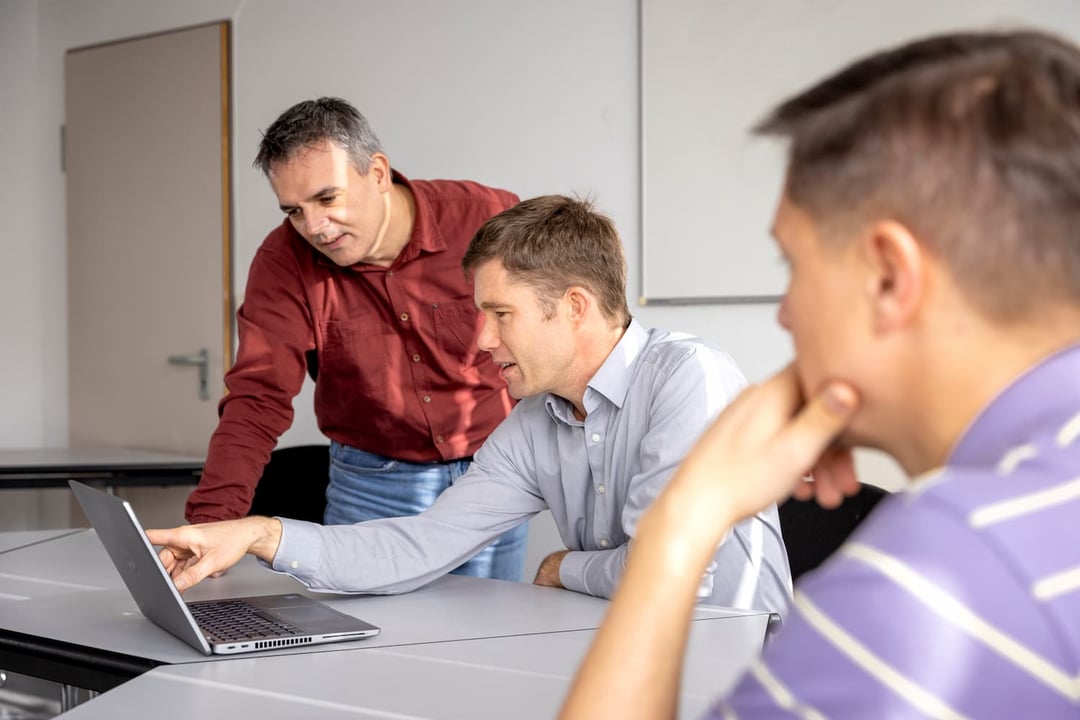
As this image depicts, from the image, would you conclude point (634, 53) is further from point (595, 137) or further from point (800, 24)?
point (800, 24)

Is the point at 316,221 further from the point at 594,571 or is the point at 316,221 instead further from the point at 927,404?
the point at 927,404

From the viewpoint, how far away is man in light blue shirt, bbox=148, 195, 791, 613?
1.64 metres

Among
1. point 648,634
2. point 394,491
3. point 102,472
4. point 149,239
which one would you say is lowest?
point 102,472

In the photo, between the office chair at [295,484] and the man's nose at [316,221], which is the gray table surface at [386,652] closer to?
the man's nose at [316,221]

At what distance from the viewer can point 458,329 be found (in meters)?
2.45

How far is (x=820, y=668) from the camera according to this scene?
0.57 metres

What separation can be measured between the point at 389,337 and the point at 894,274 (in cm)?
189

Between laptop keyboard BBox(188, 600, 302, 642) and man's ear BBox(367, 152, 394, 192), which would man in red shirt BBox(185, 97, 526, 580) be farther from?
laptop keyboard BBox(188, 600, 302, 642)

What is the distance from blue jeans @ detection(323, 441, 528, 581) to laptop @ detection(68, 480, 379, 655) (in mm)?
785

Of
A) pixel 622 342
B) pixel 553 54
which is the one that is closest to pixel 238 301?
pixel 553 54

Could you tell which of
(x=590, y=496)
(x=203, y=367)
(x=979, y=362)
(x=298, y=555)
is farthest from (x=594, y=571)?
(x=203, y=367)

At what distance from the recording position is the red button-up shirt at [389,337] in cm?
239

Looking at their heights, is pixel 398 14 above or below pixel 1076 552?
above

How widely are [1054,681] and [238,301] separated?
146 inches
